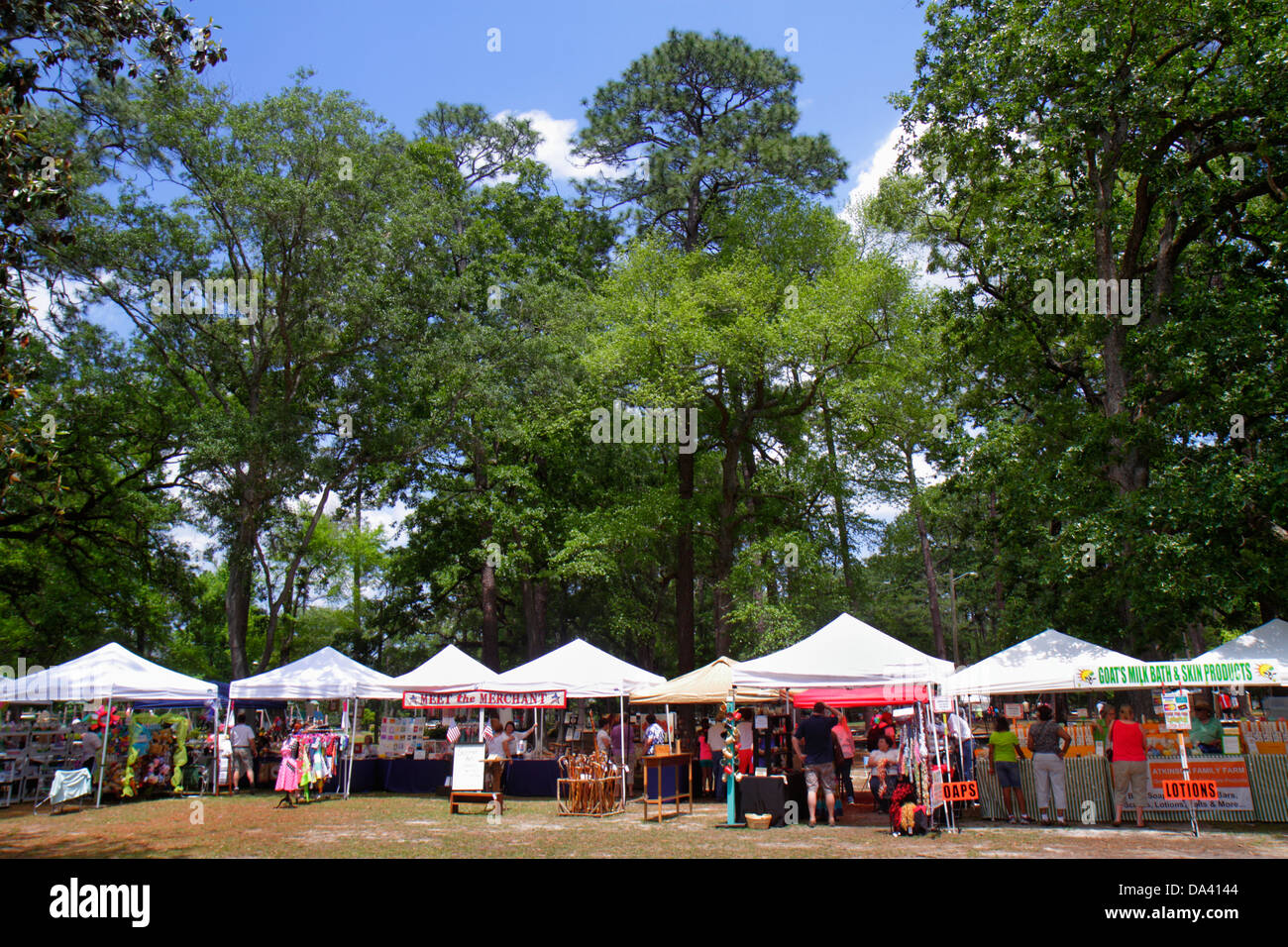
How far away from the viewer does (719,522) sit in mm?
26750

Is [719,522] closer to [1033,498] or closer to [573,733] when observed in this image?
[573,733]

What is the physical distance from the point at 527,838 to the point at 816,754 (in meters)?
4.63

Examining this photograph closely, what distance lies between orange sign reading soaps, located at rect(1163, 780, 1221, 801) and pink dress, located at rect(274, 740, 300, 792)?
14872 millimetres

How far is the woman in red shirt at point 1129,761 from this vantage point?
41.5 feet

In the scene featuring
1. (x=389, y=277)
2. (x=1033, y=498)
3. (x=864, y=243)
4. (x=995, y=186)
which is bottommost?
(x=1033, y=498)

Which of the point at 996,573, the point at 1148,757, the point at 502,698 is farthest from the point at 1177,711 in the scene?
the point at 996,573

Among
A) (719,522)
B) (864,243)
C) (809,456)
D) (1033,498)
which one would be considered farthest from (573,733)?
(864,243)

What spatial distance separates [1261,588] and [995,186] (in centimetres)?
960

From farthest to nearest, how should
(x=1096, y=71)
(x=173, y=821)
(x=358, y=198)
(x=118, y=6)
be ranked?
(x=358, y=198) → (x=1096, y=71) → (x=173, y=821) → (x=118, y=6)

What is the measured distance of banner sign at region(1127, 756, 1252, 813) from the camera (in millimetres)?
12547

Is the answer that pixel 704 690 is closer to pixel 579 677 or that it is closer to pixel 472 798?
pixel 579 677

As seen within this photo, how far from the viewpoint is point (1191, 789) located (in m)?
12.0

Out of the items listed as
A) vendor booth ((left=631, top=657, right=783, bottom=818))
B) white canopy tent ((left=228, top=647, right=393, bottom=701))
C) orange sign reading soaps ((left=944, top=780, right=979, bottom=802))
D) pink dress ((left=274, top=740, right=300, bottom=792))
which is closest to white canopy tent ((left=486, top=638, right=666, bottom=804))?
vendor booth ((left=631, top=657, right=783, bottom=818))

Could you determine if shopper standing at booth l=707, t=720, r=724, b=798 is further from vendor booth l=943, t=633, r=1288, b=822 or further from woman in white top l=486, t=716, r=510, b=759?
vendor booth l=943, t=633, r=1288, b=822
